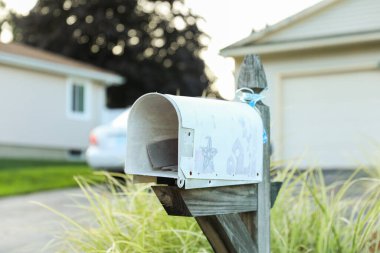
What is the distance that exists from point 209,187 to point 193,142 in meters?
0.27

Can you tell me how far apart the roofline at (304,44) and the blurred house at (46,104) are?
822 cm

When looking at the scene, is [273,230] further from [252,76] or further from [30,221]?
[30,221]

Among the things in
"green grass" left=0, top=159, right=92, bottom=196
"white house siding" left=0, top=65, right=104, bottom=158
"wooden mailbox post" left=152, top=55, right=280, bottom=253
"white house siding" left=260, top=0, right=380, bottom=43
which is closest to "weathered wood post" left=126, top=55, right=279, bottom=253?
"wooden mailbox post" left=152, top=55, right=280, bottom=253

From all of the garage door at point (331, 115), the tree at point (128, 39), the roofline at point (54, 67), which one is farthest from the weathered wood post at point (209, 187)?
the tree at point (128, 39)

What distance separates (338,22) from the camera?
1203 centimetres

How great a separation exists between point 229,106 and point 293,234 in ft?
5.00

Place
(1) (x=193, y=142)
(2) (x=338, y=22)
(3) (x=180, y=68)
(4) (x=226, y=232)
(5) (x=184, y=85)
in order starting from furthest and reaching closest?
(3) (x=180, y=68) → (5) (x=184, y=85) → (2) (x=338, y=22) → (4) (x=226, y=232) → (1) (x=193, y=142)

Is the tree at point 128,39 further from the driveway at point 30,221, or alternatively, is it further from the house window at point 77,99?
the driveway at point 30,221

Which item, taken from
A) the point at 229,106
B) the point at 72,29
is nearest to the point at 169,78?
the point at 72,29

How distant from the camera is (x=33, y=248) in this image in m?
5.17

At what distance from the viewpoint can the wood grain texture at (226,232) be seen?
2.74 m

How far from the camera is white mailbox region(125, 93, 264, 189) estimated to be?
242 centimetres

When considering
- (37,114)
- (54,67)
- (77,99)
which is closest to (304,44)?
(54,67)

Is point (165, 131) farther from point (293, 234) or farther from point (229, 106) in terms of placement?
point (293, 234)
